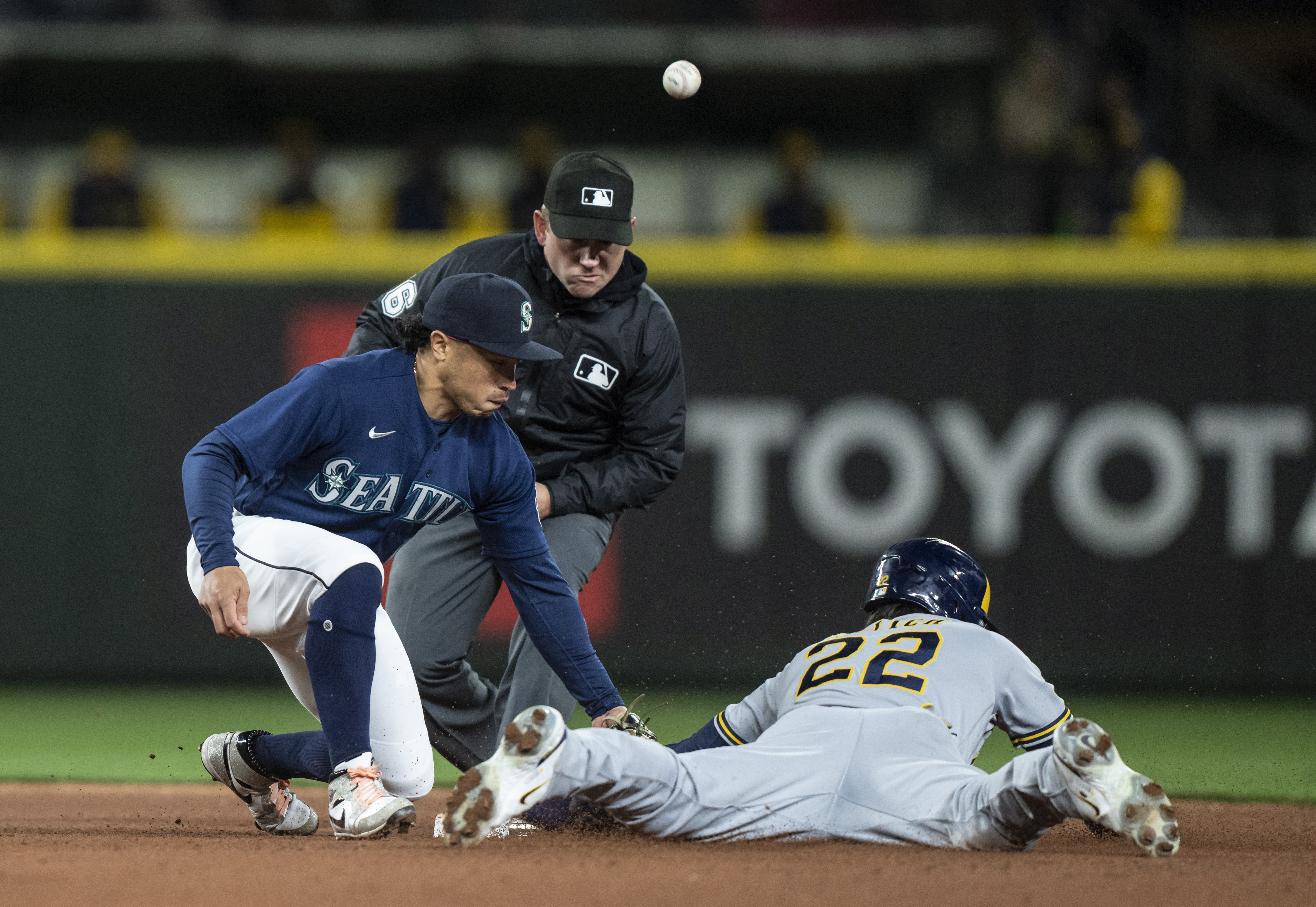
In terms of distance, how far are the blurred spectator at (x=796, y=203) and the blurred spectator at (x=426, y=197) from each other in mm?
2065

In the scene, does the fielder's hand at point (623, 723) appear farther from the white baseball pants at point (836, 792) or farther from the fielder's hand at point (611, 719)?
the white baseball pants at point (836, 792)

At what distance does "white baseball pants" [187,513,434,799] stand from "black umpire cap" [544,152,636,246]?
48.5 inches

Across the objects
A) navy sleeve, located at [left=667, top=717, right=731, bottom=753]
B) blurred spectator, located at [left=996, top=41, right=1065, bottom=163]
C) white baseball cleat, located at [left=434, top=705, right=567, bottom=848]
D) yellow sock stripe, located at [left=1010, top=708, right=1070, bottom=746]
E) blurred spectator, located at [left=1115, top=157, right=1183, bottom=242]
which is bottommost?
navy sleeve, located at [left=667, top=717, right=731, bottom=753]

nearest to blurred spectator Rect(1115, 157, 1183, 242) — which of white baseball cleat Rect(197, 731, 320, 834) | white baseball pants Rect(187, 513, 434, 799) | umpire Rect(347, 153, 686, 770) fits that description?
umpire Rect(347, 153, 686, 770)

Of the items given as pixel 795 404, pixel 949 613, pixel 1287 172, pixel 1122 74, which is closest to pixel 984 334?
pixel 795 404

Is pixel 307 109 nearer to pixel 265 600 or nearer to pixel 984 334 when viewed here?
pixel 984 334

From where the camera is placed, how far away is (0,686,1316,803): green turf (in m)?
6.14

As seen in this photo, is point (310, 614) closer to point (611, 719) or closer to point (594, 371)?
point (611, 719)

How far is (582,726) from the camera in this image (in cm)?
736

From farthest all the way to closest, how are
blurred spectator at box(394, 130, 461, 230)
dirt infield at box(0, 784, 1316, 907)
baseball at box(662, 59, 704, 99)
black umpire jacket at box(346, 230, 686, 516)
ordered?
1. blurred spectator at box(394, 130, 461, 230)
2. baseball at box(662, 59, 704, 99)
3. black umpire jacket at box(346, 230, 686, 516)
4. dirt infield at box(0, 784, 1316, 907)

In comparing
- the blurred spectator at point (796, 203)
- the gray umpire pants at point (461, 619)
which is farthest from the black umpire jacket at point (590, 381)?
the blurred spectator at point (796, 203)

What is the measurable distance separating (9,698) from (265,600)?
540 cm

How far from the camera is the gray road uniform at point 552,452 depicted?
15.8 ft

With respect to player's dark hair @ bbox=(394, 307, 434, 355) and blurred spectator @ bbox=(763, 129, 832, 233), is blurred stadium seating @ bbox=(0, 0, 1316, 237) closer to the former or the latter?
blurred spectator @ bbox=(763, 129, 832, 233)
